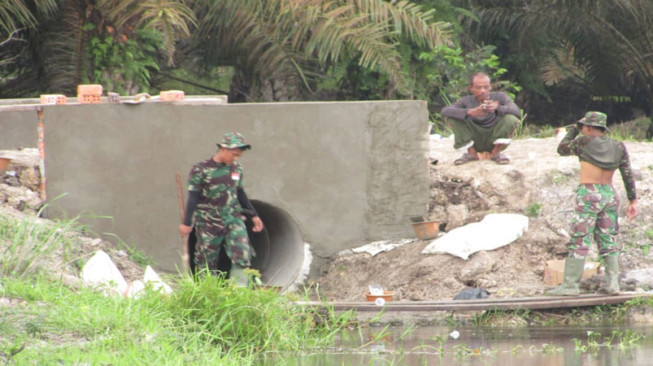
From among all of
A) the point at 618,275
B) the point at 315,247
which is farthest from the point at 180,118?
the point at 618,275

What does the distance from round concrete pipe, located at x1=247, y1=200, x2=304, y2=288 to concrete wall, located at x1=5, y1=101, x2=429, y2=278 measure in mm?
261

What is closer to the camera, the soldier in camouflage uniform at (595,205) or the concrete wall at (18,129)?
the soldier in camouflage uniform at (595,205)

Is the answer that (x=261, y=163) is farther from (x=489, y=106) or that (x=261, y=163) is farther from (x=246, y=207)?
(x=489, y=106)

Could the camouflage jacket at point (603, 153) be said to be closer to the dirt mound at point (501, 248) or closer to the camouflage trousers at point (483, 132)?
the dirt mound at point (501, 248)

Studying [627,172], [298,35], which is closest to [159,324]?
[627,172]

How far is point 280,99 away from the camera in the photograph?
16.6m

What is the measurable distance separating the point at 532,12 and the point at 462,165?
7782 millimetres

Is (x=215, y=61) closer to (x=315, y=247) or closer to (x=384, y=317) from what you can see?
(x=315, y=247)

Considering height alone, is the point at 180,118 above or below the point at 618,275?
above

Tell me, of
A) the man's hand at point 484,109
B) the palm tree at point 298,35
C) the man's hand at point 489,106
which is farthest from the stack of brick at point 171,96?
the man's hand at point 489,106

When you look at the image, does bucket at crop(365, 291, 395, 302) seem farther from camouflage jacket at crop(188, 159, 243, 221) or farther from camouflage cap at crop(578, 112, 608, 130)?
camouflage cap at crop(578, 112, 608, 130)

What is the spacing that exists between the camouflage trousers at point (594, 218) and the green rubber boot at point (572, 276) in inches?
2.9

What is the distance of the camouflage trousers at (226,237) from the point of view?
30.2 ft

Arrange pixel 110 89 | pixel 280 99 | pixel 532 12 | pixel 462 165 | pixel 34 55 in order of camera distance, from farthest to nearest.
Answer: pixel 532 12, pixel 280 99, pixel 34 55, pixel 110 89, pixel 462 165
